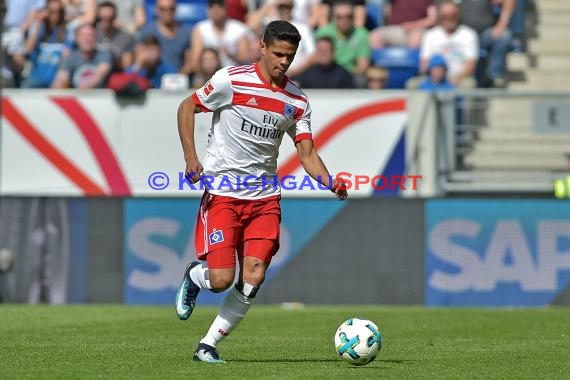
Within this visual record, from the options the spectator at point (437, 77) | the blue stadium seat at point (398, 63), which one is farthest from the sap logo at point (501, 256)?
the blue stadium seat at point (398, 63)

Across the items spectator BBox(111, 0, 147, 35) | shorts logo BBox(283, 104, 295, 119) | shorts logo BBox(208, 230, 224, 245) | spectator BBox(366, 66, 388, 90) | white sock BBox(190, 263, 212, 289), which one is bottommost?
white sock BBox(190, 263, 212, 289)

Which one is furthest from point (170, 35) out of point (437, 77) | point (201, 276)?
point (201, 276)

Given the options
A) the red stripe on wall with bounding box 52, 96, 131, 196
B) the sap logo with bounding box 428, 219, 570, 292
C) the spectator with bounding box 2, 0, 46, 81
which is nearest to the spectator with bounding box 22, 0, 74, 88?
the spectator with bounding box 2, 0, 46, 81

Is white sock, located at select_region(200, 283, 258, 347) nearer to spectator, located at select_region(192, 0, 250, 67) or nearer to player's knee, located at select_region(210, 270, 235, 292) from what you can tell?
player's knee, located at select_region(210, 270, 235, 292)

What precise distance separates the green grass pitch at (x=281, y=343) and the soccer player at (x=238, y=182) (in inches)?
20.9

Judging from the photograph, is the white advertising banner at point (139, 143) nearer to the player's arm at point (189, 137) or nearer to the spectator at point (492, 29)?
the spectator at point (492, 29)

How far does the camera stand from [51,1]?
786 inches

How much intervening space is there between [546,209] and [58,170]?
20.6ft

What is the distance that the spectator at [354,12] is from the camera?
19984 mm

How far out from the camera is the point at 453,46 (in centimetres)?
1903

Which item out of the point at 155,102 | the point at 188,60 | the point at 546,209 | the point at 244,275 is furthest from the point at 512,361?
the point at 188,60

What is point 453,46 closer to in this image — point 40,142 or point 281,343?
point 40,142

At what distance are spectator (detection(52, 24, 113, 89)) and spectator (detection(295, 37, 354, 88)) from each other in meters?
2.75

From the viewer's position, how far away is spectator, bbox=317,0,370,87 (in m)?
19.1
